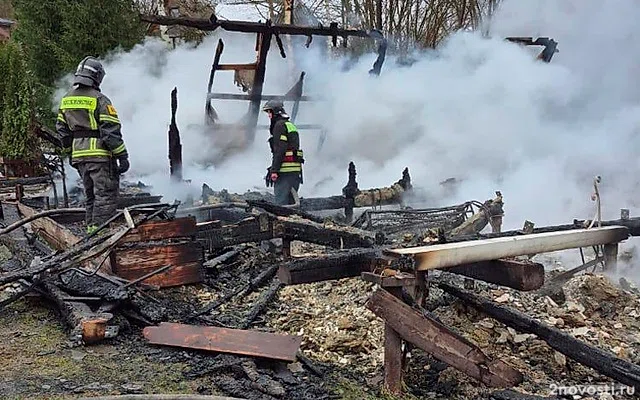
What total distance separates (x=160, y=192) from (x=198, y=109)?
2.63 m

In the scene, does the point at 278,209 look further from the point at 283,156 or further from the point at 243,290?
the point at 283,156

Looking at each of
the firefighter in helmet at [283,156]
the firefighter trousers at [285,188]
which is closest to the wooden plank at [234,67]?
the firefighter in helmet at [283,156]

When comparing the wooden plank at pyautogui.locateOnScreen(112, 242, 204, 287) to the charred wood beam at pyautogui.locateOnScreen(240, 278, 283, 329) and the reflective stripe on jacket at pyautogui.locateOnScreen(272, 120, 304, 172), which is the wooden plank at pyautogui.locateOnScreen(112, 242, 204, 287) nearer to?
the charred wood beam at pyautogui.locateOnScreen(240, 278, 283, 329)

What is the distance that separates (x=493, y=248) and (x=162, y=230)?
2875 millimetres

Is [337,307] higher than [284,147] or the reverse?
the reverse

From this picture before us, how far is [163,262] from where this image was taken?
17.6 ft

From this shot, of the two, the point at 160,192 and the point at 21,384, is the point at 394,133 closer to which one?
the point at 160,192

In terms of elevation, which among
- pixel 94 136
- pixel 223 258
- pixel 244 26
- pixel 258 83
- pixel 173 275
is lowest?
pixel 223 258

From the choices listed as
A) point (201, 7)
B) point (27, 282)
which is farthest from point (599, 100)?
point (201, 7)

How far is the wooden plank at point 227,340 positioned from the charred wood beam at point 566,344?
140 centimetres

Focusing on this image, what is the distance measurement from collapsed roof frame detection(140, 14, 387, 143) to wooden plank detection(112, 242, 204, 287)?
4.95 metres

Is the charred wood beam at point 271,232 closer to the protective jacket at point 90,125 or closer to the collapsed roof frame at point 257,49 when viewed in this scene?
the protective jacket at point 90,125

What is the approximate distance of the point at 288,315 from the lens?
16.9ft

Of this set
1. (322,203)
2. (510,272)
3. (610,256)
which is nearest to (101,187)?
(322,203)
